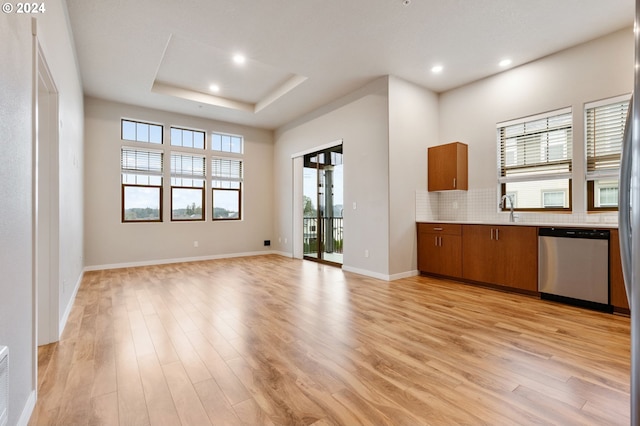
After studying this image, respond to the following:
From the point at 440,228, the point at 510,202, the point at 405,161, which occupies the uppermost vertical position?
the point at 405,161

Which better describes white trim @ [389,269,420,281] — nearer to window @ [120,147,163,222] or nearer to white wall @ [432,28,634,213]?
white wall @ [432,28,634,213]

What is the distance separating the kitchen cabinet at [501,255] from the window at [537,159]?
74cm

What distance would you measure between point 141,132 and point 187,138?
2.92 ft

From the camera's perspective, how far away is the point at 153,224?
6.22 metres

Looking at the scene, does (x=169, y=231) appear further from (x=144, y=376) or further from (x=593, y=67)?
(x=593, y=67)

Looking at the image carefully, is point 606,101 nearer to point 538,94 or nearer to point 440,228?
point 538,94

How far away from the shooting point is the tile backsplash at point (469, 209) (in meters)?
4.09

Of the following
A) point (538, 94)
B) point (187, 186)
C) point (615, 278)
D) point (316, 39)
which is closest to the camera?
point (615, 278)

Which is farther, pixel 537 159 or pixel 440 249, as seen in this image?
pixel 440 249

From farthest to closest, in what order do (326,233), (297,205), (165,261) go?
(297,205) → (326,233) → (165,261)

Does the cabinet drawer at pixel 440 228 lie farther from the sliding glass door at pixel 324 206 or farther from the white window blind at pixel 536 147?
the sliding glass door at pixel 324 206

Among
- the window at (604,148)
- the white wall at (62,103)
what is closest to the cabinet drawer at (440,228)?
the window at (604,148)

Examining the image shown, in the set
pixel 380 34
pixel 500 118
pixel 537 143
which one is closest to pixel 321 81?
pixel 380 34

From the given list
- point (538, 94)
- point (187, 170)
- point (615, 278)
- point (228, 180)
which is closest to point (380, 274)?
point (615, 278)
